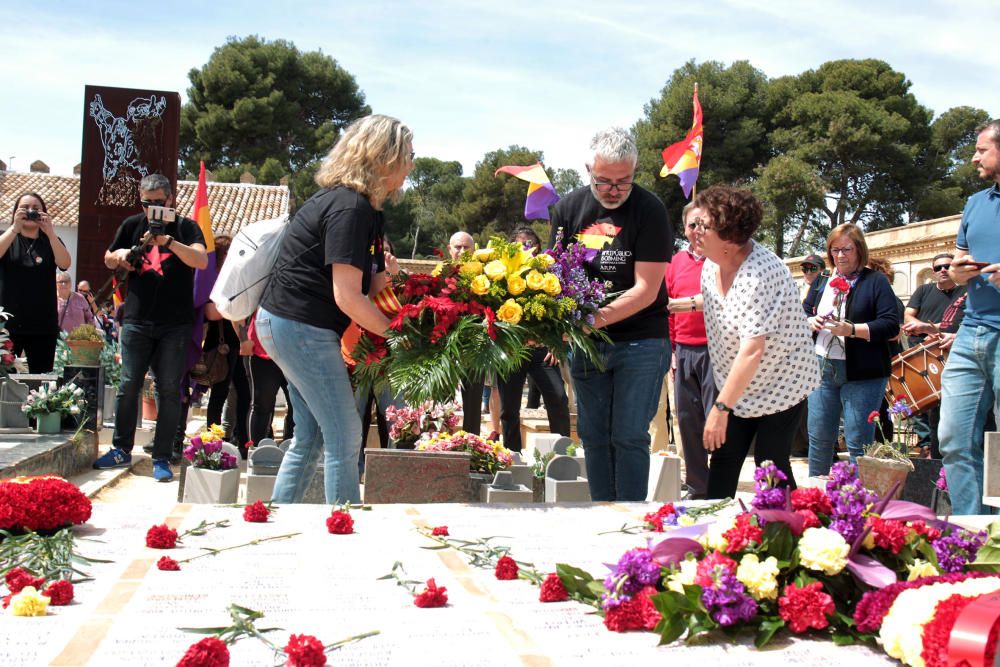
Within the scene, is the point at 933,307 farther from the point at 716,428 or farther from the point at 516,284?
the point at 516,284

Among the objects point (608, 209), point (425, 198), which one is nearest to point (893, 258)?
point (608, 209)

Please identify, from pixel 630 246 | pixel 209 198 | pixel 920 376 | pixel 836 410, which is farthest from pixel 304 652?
pixel 209 198

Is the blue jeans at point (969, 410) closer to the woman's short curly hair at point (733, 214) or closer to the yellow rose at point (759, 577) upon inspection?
the woman's short curly hair at point (733, 214)

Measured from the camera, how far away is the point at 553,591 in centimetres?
248

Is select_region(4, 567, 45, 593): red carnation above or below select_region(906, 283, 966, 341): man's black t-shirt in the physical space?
below

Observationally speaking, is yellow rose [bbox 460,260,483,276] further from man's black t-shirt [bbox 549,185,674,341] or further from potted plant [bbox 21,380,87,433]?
potted plant [bbox 21,380,87,433]

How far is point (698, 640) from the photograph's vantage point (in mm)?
2193

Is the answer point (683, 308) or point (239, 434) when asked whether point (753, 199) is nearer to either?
point (683, 308)

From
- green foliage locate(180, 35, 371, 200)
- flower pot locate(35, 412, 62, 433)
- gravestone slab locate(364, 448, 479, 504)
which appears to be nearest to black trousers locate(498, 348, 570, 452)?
gravestone slab locate(364, 448, 479, 504)

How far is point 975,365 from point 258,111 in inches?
1467

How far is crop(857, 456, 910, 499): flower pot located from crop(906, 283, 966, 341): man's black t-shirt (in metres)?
2.90

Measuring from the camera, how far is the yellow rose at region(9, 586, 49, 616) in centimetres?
223

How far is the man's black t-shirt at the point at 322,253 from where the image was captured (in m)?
3.52

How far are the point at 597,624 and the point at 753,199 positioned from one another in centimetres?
199
